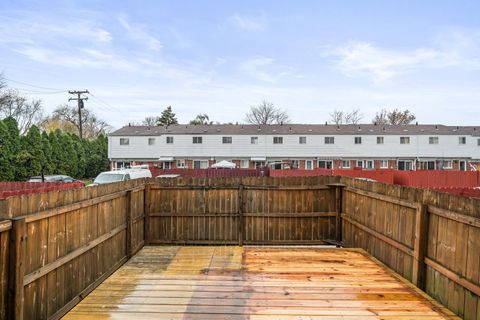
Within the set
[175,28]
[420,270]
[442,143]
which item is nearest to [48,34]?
[175,28]

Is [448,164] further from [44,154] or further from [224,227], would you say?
[44,154]

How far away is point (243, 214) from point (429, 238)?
404 cm

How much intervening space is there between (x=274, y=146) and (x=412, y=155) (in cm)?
1411

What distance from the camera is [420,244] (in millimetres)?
4586

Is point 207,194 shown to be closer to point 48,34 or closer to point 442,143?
point 48,34

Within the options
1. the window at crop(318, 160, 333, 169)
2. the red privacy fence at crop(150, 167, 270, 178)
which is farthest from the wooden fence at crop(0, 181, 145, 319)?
the window at crop(318, 160, 333, 169)

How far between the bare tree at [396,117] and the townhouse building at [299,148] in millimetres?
20552

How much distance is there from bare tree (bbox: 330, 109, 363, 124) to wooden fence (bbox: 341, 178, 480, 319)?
58526mm

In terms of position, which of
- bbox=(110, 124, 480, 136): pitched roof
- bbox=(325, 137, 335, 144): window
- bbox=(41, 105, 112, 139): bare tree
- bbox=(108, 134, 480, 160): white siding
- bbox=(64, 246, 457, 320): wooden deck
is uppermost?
bbox=(41, 105, 112, 139): bare tree

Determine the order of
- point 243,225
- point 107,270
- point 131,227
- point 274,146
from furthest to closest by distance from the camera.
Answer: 1. point 274,146
2. point 243,225
3. point 131,227
4. point 107,270

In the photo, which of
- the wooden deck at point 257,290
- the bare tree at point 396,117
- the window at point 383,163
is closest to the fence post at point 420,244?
the wooden deck at point 257,290

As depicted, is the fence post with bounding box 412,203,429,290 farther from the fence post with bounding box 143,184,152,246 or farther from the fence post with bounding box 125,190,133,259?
the fence post with bounding box 143,184,152,246

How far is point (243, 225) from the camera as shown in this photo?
7.79m

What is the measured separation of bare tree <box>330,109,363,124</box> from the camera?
62.1 meters
